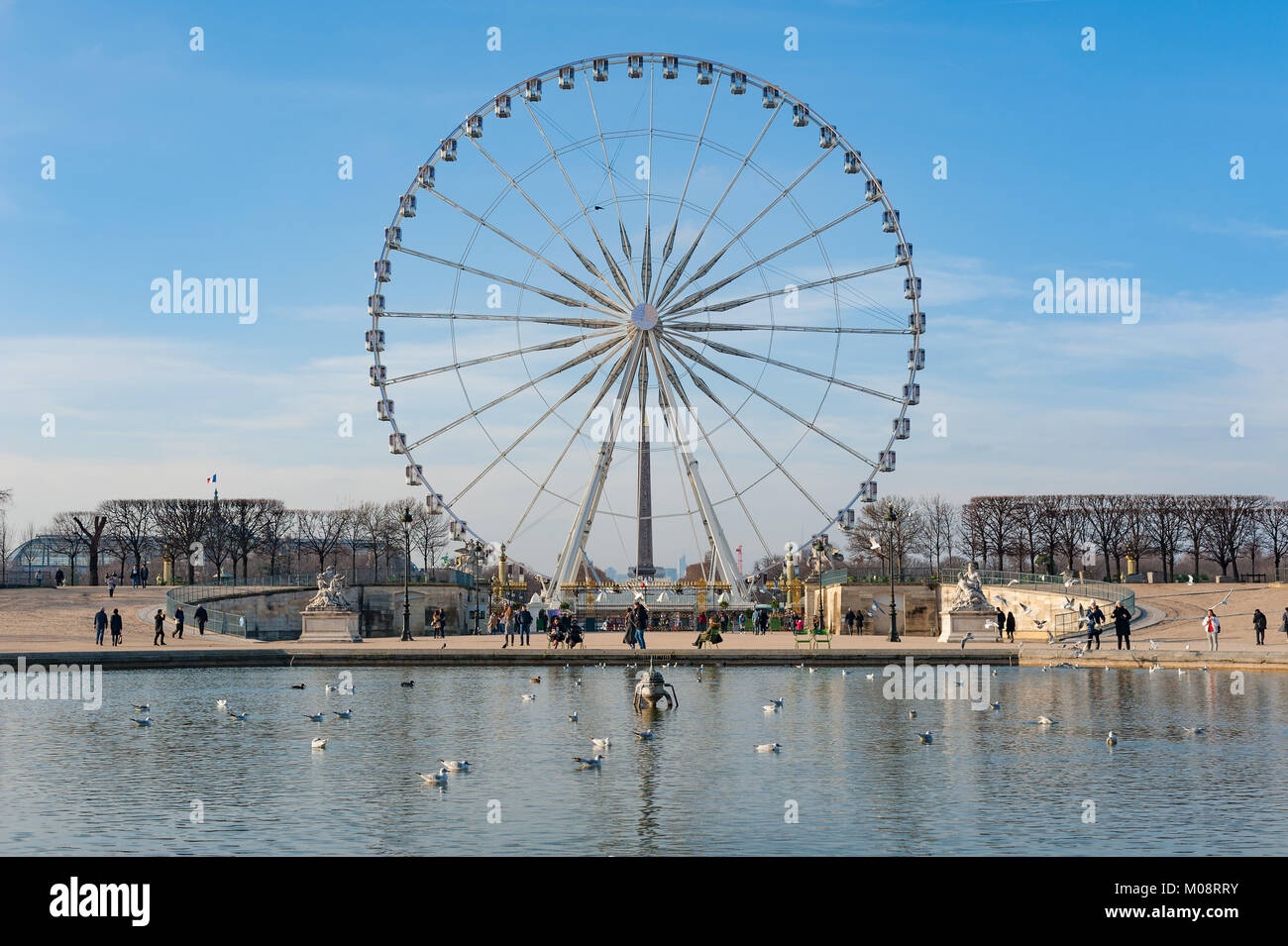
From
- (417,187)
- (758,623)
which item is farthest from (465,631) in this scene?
(417,187)

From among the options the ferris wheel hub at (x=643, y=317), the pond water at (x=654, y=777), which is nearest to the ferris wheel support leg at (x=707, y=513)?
the ferris wheel hub at (x=643, y=317)

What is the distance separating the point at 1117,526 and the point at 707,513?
38978 mm

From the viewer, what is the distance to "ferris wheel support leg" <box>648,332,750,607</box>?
41.7 meters

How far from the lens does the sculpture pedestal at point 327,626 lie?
36.4 m

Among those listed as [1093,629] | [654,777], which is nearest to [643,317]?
[1093,629]

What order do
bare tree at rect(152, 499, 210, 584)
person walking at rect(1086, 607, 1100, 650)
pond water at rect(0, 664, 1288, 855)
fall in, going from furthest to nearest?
bare tree at rect(152, 499, 210, 584)
person walking at rect(1086, 607, 1100, 650)
pond water at rect(0, 664, 1288, 855)

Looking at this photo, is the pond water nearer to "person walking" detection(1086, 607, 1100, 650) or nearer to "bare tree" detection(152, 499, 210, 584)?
"person walking" detection(1086, 607, 1100, 650)

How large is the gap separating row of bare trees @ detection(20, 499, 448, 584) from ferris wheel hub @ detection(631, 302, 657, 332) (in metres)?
27.8

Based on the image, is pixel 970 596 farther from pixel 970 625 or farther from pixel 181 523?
pixel 181 523

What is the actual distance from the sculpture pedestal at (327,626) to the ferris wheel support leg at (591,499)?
1014 cm

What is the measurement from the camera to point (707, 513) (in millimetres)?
43344

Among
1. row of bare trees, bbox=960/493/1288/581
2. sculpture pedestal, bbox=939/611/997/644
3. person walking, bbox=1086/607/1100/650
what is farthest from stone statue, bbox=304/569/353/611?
row of bare trees, bbox=960/493/1288/581
